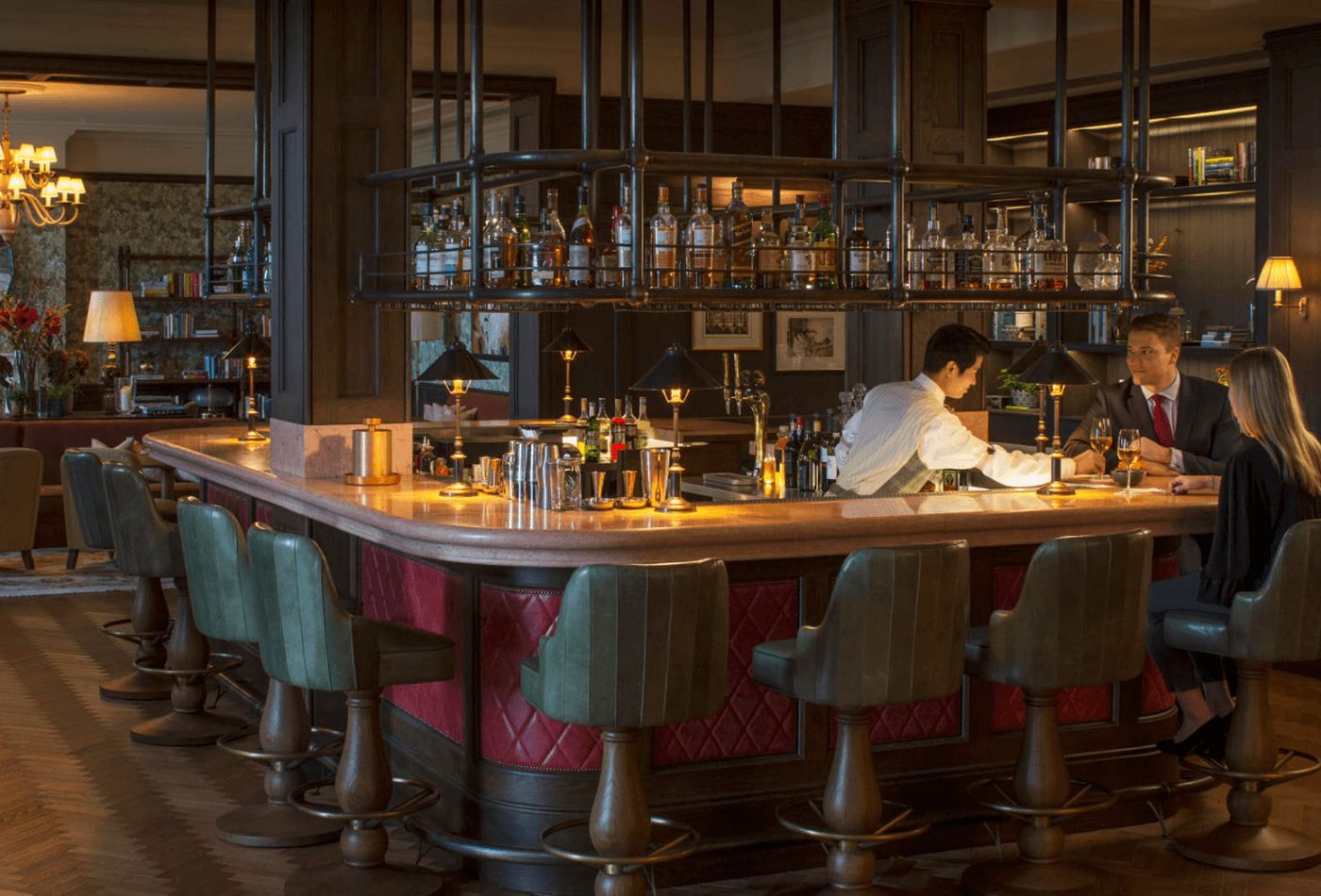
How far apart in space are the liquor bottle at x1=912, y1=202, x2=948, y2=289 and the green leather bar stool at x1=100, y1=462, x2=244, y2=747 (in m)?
3.19

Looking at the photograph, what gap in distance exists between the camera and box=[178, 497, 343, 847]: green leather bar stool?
5.42 meters

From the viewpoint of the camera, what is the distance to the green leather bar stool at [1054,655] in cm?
481

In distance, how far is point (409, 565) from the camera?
5.72 m

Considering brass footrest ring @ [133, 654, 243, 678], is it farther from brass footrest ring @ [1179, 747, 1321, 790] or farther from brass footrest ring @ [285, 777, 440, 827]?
brass footrest ring @ [1179, 747, 1321, 790]

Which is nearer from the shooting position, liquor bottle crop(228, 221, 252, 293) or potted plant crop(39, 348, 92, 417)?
liquor bottle crop(228, 221, 252, 293)

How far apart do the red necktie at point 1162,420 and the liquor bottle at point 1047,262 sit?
79 centimetres

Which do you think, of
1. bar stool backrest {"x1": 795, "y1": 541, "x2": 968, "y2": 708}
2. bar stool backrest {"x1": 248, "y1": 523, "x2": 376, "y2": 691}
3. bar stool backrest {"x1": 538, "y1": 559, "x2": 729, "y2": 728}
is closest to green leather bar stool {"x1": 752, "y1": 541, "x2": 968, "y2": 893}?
bar stool backrest {"x1": 795, "y1": 541, "x2": 968, "y2": 708}

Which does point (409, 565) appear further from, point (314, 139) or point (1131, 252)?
point (1131, 252)

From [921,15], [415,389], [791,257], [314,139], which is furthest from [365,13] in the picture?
[415,389]

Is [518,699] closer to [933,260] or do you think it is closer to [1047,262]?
[933,260]

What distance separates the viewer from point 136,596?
7.78m

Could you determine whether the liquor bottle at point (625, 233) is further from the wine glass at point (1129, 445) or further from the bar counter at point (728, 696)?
the wine glass at point (1129, 445)

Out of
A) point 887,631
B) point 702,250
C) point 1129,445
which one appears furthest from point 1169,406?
point 887,631

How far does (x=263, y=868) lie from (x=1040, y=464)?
2.99 meters
